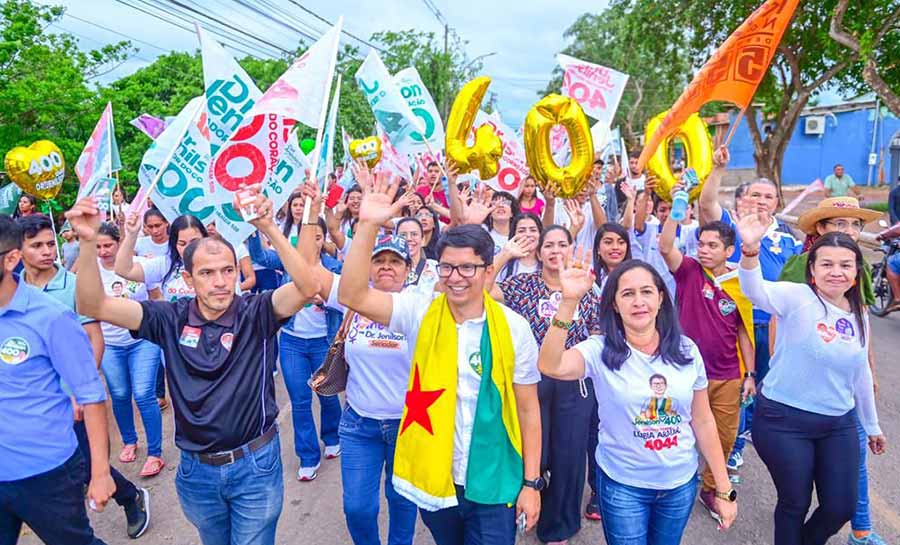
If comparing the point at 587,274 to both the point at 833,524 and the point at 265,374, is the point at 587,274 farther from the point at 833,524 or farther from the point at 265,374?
the point at 833,524

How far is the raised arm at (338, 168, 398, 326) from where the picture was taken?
7.70ft

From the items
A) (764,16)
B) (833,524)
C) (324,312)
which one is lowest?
(833,524)

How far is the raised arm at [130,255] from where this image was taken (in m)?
3.67

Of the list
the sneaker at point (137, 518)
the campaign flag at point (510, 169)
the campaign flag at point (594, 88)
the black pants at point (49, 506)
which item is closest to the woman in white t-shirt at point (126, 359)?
the sneaker at point (137, 518)

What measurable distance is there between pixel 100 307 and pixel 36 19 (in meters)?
10.1

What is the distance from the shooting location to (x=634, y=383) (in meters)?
2.48

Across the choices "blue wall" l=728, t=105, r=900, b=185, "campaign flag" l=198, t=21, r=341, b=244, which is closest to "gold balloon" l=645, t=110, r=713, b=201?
"campaign flag" l=198, t=21, r=341, b=244

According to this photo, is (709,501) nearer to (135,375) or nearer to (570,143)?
(570,143)

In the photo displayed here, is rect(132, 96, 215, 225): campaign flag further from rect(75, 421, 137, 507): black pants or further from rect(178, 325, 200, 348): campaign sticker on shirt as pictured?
rect(178, 325, 200, 348): campaign sticker on shirt

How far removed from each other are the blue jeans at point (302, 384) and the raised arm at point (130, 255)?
1.06m

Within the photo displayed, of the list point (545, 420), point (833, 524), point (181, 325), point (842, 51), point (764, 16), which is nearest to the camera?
point (181, 325)

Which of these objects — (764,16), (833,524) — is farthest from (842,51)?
(833,524)

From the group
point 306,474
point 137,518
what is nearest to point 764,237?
point 306,474

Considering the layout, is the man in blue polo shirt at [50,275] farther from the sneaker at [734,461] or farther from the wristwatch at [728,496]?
the sneaker at [734,461]
